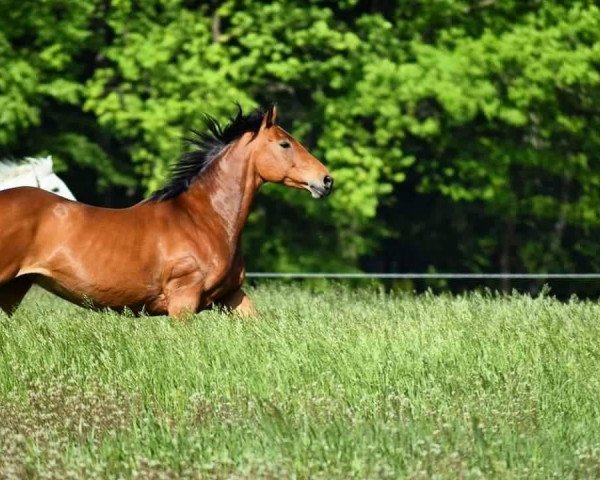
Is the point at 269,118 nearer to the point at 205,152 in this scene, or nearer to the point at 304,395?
the point at 205,152

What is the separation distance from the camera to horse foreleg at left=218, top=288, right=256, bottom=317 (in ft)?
37.8

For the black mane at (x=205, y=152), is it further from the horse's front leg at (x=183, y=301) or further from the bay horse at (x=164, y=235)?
the horse's front leg at (x=183, y=301)

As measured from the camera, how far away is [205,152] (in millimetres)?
12023

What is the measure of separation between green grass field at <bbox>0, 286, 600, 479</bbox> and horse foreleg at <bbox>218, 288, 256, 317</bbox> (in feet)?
0.70

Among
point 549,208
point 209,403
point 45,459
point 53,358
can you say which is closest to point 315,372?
point 209,403

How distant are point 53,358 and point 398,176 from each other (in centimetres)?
1441

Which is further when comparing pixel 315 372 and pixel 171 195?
pixel 171 195

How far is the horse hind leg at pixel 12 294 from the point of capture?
38.5 ft

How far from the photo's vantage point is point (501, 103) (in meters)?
23.3

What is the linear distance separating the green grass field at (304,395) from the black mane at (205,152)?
1.18 m

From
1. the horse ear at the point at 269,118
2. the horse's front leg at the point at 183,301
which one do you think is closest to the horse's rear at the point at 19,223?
the horse's front leg at the point at 183,301

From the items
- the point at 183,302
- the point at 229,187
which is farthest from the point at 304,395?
the point at 229,187

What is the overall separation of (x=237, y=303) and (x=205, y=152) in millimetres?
1134

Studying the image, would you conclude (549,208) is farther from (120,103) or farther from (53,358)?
(53,358)
